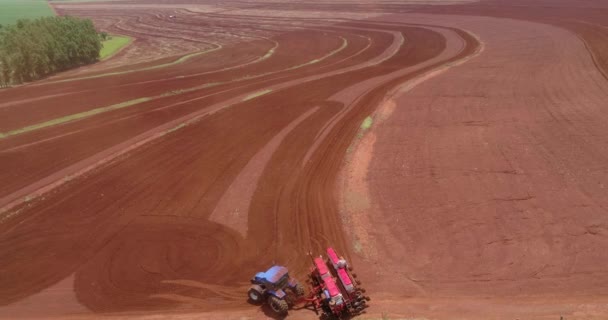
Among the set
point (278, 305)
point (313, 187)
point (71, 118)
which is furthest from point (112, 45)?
point (278, 305)

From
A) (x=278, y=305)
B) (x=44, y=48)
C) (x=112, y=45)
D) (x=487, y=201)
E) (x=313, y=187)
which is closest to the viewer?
(x=278, y=305)

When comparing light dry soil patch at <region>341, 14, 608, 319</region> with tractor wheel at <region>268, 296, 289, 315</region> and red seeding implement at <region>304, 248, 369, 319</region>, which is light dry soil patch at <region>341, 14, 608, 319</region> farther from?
tractor wheel at <region>268, 296, 289, 315</region>

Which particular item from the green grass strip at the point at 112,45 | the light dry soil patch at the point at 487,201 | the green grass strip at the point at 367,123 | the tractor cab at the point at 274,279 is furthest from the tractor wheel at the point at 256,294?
the green grass strip at the point at 112,45

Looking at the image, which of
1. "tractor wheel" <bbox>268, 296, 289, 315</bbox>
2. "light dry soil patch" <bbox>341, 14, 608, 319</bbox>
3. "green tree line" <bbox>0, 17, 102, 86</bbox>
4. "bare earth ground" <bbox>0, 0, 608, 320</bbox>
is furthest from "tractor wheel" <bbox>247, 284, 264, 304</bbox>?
"green tree line" <bbox>0, 17, 102, 86</bbox>

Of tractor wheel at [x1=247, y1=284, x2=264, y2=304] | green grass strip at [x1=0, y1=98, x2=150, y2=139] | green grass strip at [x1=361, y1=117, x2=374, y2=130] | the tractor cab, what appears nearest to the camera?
the tractor cab

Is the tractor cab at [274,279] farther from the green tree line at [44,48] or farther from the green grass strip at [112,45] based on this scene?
the green grass strip at [112,45]

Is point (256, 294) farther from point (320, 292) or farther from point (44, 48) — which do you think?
point (44, 48)

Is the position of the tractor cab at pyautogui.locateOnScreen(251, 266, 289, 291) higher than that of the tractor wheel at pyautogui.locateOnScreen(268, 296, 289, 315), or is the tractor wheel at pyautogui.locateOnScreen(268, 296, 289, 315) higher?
the tractor cab at pyautogui.locateOnScreen(251, 266, 289, 291)
